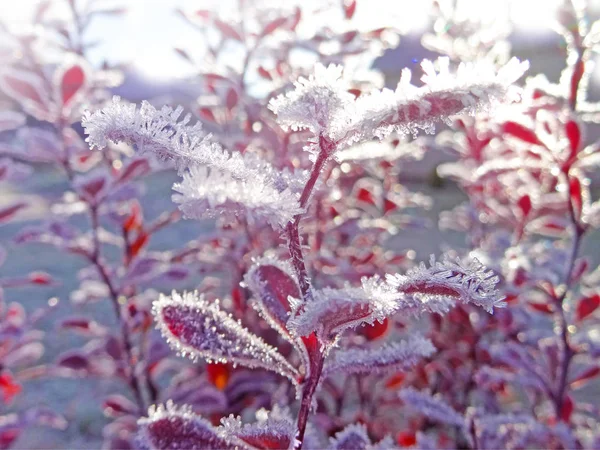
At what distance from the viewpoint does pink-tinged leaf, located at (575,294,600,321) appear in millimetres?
1698

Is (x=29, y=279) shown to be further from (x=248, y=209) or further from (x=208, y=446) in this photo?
(x=248, y=209)

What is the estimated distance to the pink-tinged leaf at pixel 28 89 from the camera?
1.77 metres

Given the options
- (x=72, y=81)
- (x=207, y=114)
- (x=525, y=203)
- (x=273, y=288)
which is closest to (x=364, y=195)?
(x=525, y=203)

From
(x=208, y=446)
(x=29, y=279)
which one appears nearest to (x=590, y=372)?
(x=208, y=446)

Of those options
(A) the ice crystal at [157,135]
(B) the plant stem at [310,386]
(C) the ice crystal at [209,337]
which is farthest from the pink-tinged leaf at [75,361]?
(A) the ice crystal at [157,135]

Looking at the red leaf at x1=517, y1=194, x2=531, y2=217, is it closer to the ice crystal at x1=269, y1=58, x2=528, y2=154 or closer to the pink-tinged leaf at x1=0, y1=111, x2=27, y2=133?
the ice crystal at x1=269, y1=58, x2=528, y2=154

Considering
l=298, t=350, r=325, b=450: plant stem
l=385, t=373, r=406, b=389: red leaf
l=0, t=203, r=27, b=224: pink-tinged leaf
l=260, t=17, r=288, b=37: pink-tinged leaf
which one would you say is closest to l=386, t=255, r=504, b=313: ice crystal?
l=298, t=350, r=325, b=450: plant stem

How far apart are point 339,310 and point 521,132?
1225 millimetres

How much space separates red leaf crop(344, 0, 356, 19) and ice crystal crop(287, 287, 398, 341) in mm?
1488

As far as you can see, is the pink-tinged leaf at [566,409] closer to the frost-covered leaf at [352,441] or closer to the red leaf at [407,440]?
the red leaf at [407,440]

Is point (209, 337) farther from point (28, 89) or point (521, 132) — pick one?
point (28, 89)

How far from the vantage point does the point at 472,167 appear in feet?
7.41

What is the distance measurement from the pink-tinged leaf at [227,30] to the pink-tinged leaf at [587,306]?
1.41 meters

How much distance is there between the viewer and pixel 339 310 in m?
0.61
